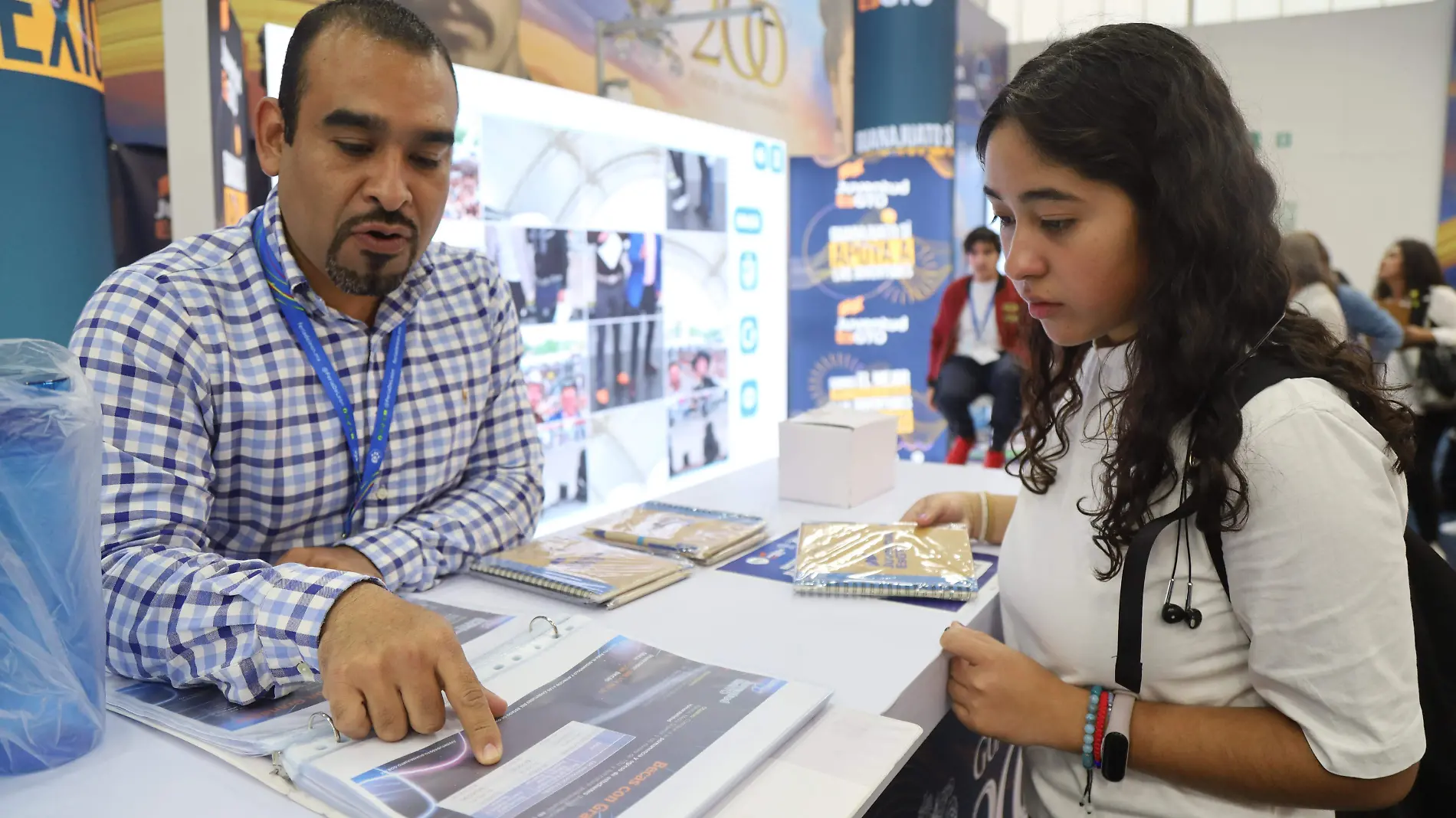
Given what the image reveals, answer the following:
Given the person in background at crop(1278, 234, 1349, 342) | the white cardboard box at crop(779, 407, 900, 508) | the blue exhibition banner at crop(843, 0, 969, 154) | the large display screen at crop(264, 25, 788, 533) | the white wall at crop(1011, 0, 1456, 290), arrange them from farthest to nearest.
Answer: the white wall at crop(1011, 0, 1456, 290) < the blue exhibition banner at crop(843, 0, 969, 154) < the person in background at crop(1278, 234, 1349, 342) < the large display screen at crop(264, 25, 788, 533) < the white cardboard box at crop(779, 407, 900, 508)

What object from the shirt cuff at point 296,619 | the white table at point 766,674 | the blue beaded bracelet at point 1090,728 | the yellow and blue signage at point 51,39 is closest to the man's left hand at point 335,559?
the white table at point 766,674

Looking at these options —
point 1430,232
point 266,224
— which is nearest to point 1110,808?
point 266,224

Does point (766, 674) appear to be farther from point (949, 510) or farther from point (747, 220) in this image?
point (747, 220)

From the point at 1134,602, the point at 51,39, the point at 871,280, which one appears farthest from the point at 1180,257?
the point at 871,280

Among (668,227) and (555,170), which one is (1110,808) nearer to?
(555,170)

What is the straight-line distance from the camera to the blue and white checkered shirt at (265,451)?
983 millimetres

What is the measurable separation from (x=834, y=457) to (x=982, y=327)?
11.8ft

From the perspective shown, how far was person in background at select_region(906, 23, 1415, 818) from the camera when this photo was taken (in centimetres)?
88

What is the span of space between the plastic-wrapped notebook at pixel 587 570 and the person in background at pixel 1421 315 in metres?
4.44

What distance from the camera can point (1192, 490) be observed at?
3.11 ft

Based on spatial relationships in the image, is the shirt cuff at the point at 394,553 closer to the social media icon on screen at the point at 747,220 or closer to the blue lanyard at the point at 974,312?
the social media icon on screen at the point at 747,220

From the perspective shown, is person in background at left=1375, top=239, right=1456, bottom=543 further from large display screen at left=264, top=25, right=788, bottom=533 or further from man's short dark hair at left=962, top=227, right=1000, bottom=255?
large display screen at left=264, top=25, right=788, bottom=533

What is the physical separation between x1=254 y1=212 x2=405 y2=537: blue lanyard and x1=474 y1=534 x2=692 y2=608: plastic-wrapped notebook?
23 cm

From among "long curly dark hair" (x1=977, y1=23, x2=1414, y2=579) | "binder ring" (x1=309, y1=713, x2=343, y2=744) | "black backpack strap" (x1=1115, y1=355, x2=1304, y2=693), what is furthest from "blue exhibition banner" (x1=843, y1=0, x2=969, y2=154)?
"binder ring" (x1=309, y1=713, x2=343, y2=744)
